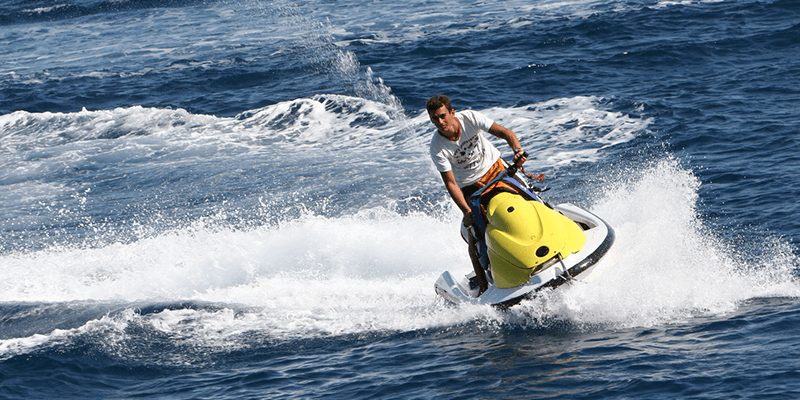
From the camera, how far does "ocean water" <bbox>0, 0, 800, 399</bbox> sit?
20.1 ft

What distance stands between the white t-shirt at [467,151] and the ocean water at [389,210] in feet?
3.98

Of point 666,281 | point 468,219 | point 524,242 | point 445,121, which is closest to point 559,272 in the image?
point 524,242

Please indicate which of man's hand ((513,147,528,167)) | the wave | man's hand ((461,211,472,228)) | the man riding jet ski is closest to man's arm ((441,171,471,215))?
the man riding jet ski

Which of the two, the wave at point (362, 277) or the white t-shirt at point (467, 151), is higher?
the white t-shirt at point (467, 151)

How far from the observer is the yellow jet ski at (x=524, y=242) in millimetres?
6512

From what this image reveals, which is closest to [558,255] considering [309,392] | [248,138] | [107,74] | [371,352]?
[371,352]

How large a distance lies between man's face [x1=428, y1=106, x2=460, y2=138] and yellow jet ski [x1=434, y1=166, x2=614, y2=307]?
2.20ft

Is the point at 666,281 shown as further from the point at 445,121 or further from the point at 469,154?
the point at 445,121

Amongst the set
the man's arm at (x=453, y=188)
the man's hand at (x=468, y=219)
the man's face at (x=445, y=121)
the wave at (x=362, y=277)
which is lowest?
the wave at (x=362, y=277)

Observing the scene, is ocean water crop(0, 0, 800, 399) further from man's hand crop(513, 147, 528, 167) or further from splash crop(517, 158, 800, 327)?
man's hand crop(513, 147, 528, 167)

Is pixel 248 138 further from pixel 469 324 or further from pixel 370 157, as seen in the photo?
pixel 469 324

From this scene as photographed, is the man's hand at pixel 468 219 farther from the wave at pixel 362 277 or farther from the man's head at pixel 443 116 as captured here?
the wave at pixel 362 277

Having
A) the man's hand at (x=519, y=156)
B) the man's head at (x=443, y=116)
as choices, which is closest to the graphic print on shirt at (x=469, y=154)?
the man's head at (x=443, y=116)

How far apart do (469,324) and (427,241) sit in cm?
233
